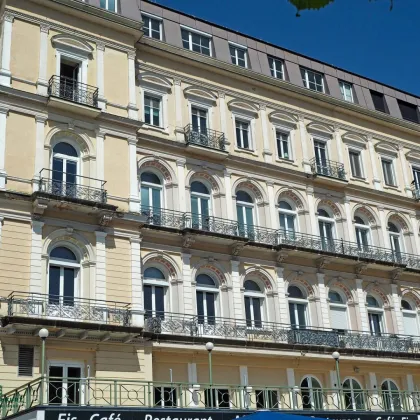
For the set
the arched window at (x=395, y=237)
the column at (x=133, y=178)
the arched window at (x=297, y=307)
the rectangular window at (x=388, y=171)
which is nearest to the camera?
the column at (x=133, y=178)

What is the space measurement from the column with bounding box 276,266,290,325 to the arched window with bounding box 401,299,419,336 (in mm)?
7699

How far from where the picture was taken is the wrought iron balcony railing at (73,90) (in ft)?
85.0

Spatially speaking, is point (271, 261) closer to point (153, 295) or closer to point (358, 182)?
point (153, 295)

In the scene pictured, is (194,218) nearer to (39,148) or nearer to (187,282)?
(187,282)

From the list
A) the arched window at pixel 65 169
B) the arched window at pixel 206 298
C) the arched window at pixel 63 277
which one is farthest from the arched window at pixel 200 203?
the arched window at pixel 63 277

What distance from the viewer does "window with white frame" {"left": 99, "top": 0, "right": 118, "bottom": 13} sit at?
28.6m

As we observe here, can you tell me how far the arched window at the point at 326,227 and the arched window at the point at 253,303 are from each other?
476 cm

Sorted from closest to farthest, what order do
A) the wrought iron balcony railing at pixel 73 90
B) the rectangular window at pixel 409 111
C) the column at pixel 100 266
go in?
the column at pixel 100 266, the wrought iron balcony railing at pixel 73 90, the rectangular window at pixel 409 111

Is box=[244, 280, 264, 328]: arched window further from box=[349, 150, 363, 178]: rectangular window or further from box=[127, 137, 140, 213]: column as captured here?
box=[349, 150, 363, 178]: rectangular window

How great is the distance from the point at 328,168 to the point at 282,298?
7.97 meters

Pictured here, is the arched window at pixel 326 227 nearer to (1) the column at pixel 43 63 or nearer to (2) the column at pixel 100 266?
(2) the column at pixel 100 266

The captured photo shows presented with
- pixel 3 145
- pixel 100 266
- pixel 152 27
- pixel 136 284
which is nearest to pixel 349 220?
pixel 136 284

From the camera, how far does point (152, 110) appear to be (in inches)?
1167

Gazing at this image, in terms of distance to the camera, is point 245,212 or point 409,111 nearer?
point 245,212
